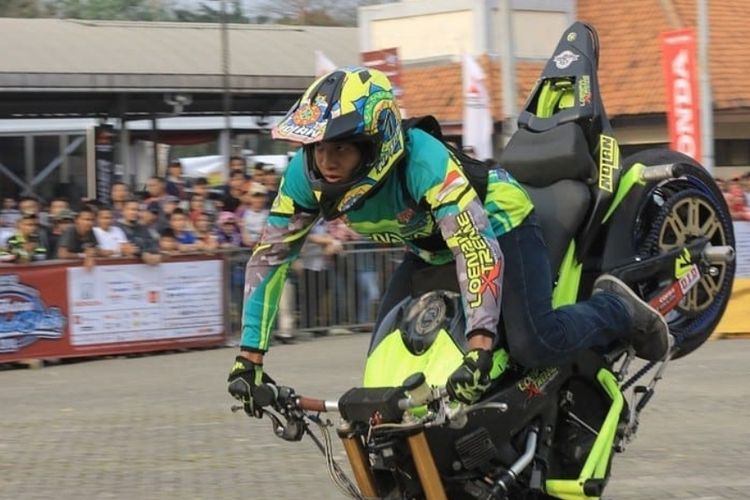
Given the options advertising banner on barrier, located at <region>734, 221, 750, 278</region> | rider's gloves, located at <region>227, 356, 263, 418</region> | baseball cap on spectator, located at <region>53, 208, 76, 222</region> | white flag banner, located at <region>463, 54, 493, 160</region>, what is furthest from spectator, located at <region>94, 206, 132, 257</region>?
rider's gloves, located at <region>227, 356, 263, 418</region>

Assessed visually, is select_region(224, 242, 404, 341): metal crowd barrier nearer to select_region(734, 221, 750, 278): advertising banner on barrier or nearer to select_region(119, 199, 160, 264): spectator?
select_region(119, 199, 160, 264): spectator

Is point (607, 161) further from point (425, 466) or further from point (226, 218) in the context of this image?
point (226, 218)

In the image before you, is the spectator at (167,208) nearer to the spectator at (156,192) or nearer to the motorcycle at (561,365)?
the spectator at (156,192)

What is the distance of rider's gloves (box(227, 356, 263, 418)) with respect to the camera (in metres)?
4.78

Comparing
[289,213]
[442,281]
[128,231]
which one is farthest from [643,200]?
[128,231]

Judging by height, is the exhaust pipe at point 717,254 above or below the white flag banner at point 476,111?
below

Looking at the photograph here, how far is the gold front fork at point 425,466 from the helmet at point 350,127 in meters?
0.84

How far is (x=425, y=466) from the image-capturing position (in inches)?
176

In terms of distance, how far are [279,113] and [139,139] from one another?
3.45 meters

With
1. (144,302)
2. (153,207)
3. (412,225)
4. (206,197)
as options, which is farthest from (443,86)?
(412,225)

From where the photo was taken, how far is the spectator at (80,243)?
13.8m

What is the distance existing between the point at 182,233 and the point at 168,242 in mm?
360

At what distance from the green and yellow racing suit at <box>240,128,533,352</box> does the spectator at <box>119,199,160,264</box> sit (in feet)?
30.3

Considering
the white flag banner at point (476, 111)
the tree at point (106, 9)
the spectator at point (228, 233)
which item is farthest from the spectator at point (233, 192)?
the tree at point (106, 9)
